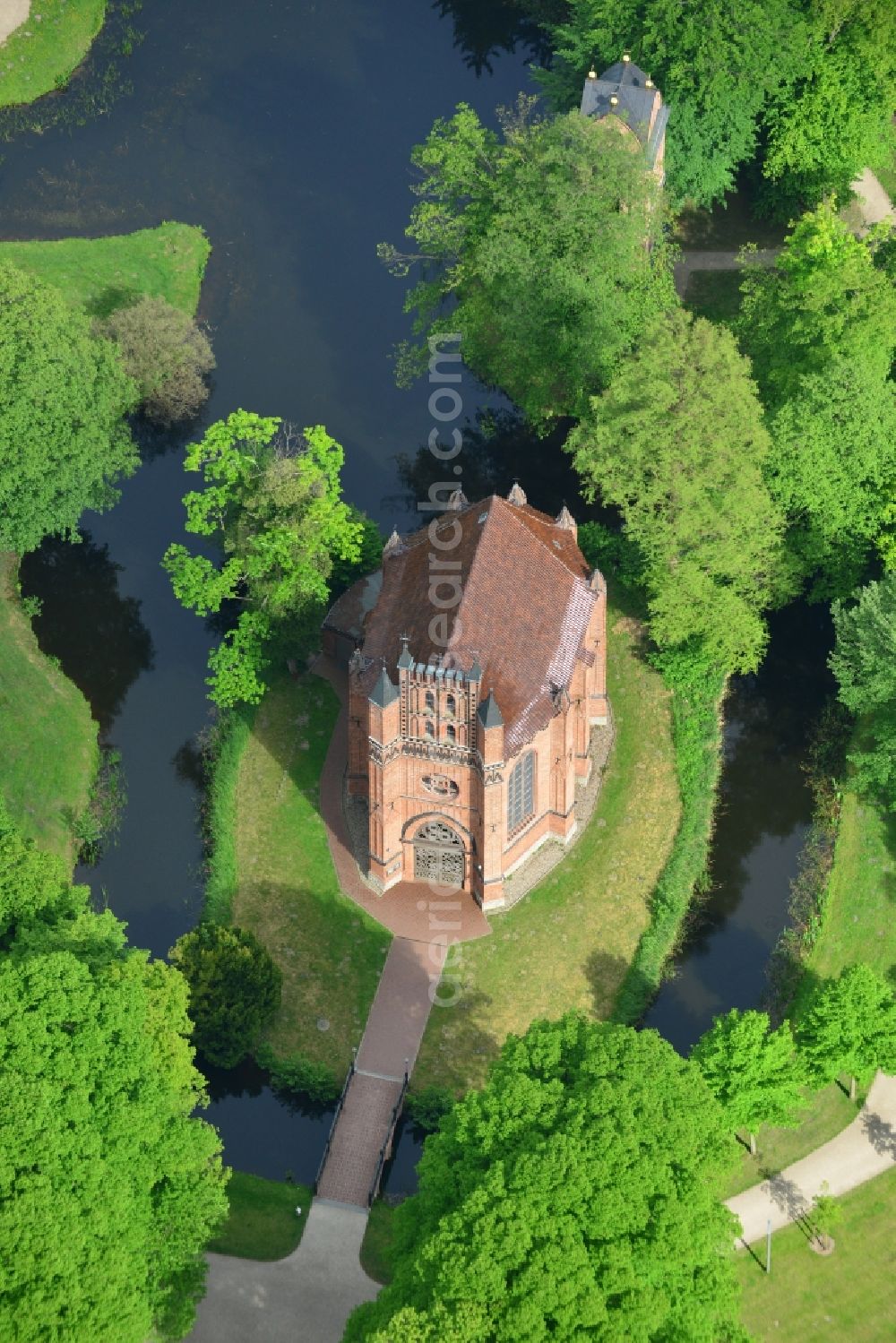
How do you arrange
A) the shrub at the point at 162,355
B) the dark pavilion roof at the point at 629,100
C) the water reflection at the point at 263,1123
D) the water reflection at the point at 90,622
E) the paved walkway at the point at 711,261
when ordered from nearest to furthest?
the water reflection at the point at 263,1123, the water reflection at the point at 90,622, the dark pavilion roof at the point at 629,100, the shrub at the point at 162,355, the paved walkway at the point at 711,261

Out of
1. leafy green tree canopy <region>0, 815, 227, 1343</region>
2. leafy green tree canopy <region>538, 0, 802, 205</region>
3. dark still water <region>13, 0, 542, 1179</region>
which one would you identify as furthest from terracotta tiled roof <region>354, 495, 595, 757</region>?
leafy green tree canopy <region>538, 0, 802, 205</region>

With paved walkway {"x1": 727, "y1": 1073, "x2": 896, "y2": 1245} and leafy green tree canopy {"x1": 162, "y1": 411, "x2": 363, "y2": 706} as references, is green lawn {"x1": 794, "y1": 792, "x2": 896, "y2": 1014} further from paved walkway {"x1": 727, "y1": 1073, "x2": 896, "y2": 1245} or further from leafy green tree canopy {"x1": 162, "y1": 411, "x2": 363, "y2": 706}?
leafy green tree canopy {"x1": 162, "y1": 411, "x2": 363, "y2": 706}

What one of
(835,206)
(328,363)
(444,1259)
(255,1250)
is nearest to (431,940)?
(255,1250)

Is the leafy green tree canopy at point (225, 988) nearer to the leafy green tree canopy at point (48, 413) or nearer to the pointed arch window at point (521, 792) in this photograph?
the pointed arch window at point (521, 792)

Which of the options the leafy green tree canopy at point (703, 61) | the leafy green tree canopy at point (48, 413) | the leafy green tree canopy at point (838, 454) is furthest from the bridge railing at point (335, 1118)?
the leafy green tree canopy at point (703, 61)

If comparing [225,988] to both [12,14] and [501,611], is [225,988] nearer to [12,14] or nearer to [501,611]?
[501,611]

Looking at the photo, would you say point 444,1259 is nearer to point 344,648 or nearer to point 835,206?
point 344,648

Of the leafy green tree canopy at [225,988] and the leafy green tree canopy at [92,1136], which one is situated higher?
the leafy green tree canopy at [92,1136]
